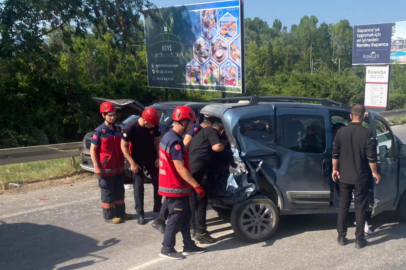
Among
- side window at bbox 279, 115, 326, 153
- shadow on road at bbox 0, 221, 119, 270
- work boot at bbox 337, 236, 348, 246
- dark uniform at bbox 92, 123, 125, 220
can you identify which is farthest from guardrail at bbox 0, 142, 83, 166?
work boot at bbox 337, 236, 348, 246

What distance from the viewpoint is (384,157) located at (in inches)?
242

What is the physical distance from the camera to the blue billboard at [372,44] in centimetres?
2369

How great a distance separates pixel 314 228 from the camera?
6.47 metres

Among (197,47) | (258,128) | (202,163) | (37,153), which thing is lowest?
(37,153)

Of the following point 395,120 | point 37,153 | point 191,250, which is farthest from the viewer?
point 395,120

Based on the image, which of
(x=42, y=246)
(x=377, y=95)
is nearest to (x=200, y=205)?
(x=42, y=246)

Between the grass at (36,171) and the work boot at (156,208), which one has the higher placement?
the work boot at (156,208)

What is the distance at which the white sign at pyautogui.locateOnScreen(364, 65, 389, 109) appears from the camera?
22156 mm

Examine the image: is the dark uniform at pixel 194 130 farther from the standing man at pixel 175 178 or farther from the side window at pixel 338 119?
the side window at pixel 338 119

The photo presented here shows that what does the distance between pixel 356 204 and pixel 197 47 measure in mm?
9856

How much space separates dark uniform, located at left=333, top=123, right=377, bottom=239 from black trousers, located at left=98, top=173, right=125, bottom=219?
3.07m

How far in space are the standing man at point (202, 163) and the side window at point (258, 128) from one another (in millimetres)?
290

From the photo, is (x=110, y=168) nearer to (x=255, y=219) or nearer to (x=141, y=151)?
(x=141, y=151)

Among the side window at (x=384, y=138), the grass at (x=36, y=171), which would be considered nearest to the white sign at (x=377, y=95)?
the grass at (x=36, y=171)
